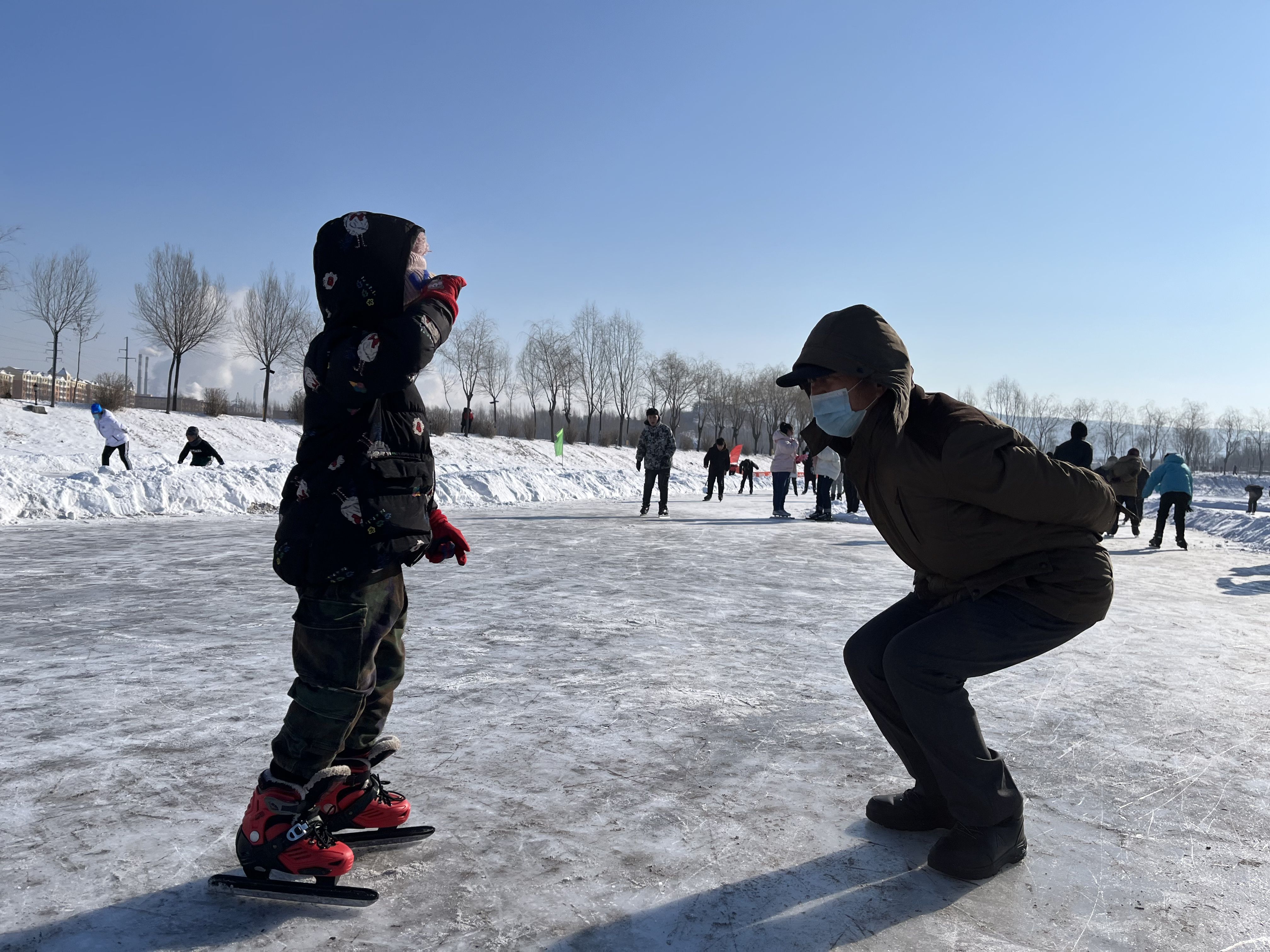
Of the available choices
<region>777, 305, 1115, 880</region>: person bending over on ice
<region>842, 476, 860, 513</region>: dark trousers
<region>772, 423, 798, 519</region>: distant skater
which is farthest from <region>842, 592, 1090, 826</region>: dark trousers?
<region>842, 476, 860, 513</region>: dark trousers

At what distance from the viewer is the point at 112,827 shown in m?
2.27

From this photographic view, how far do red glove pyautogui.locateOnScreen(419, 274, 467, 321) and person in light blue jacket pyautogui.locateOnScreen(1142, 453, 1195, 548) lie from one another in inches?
524

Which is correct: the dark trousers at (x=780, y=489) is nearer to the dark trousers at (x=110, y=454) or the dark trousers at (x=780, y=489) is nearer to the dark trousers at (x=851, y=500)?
the dark trousers at (x=851, y=500)

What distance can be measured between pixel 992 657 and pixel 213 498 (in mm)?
12490

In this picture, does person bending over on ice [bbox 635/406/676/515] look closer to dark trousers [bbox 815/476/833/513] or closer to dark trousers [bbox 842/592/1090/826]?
dark trousers [bbox 815/476/833/513]

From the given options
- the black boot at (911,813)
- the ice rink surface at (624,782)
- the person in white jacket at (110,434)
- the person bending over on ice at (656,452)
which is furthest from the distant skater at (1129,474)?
the person in white jacket at (110,434)

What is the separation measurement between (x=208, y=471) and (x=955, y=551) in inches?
522

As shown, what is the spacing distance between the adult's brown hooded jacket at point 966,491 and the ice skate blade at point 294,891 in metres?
1.54

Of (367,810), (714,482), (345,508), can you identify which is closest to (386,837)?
(367,810)

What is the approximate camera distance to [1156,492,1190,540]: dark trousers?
41.2ft

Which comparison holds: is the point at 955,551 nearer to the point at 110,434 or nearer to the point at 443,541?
the point at 443,541

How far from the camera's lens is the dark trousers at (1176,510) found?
1257 centimetres

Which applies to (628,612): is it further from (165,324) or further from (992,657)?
(165,324)

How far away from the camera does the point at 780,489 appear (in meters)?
15.4
